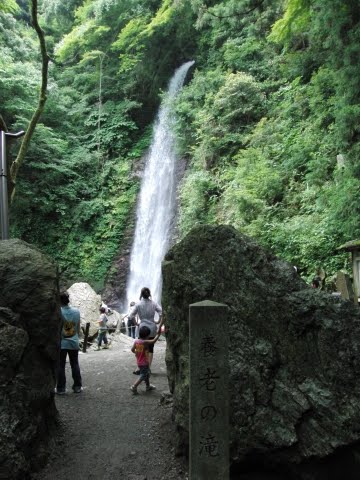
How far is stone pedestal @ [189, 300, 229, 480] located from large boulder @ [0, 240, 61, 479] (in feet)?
6.02

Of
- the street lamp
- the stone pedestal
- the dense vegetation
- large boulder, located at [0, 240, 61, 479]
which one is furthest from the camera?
the dense vegetation

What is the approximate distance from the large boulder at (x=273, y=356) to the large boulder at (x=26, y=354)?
152cm

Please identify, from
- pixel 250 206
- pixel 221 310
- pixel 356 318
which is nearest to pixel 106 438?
pixel 221 310

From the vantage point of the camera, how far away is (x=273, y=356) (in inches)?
178

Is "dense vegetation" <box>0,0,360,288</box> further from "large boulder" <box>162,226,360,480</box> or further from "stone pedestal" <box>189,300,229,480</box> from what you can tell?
"stone pedestal" <box>189,300,229,480</box>

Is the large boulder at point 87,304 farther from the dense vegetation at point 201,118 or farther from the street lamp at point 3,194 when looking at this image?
the street lamp at point 3,194

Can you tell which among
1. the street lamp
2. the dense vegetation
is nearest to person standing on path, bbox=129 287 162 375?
the street lamp

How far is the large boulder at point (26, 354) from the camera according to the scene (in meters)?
3.94

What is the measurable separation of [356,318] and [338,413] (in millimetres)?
1056

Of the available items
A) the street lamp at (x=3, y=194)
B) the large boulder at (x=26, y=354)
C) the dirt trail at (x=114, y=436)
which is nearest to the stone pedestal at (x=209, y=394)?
the dirt trail at (x=114, y=436)

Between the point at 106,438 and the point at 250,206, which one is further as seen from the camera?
the point at 250,206

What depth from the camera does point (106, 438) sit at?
17.2 ft

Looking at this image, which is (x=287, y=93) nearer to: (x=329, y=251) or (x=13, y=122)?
(x=329, y=251)

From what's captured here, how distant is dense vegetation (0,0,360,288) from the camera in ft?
35.1
